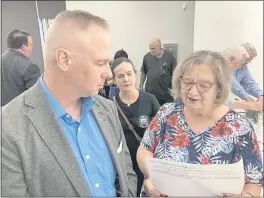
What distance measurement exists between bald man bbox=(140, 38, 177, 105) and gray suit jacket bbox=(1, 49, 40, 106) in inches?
29.4

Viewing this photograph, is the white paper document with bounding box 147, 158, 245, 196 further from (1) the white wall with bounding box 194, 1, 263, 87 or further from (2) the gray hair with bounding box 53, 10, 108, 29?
(1) the white wall with bounding box 194, 1, 263, 87

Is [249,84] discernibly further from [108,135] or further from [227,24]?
[108,135]

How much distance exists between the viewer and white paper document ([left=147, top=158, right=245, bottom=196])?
0.85 meters

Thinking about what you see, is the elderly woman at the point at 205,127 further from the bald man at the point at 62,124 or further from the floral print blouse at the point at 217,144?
the bald man at the point at 62,124

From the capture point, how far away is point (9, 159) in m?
0.65

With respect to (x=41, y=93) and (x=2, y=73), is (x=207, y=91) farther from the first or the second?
(x=2, y=73)

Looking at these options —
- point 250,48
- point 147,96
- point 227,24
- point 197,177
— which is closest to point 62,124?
point 197,177

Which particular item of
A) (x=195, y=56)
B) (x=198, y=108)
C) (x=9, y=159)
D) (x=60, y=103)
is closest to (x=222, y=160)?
(x=198, y=108)

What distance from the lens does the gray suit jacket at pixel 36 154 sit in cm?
66

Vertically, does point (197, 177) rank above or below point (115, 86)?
below

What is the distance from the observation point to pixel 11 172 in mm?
660

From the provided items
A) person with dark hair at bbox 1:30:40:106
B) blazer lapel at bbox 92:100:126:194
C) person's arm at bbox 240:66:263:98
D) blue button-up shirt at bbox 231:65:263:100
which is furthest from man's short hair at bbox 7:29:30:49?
person's arm at bbox 240:66:263:98

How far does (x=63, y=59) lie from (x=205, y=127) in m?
0.66

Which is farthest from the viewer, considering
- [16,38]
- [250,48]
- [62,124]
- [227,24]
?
[227,24]
